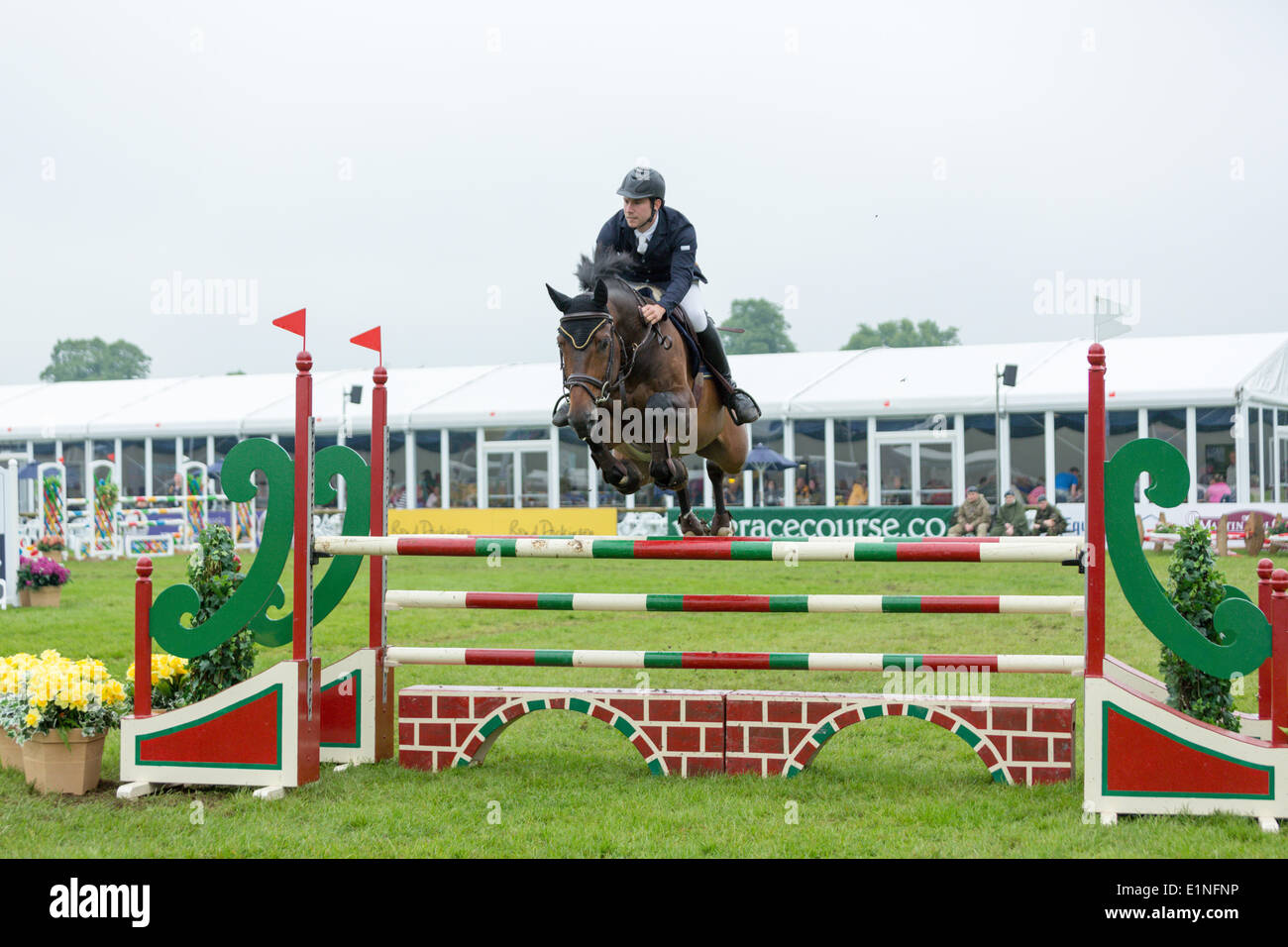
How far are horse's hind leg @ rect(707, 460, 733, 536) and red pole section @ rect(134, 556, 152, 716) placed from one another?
2.48 metres

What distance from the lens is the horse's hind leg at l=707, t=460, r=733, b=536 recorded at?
5.45 meters

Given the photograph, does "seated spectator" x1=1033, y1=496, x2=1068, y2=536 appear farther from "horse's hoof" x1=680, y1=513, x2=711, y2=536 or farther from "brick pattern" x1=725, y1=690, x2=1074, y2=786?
"brick pattern" x1=725, y1=690, x2=1074, y2=786

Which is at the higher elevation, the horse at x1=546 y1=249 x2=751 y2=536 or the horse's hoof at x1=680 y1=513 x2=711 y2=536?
the horse at x1=546 y1=249 x2=751 y2=536

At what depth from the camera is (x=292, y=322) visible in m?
4.60

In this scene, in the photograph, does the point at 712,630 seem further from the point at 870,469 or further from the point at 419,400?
the point at 419,400

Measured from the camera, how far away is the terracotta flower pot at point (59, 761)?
4531 mm

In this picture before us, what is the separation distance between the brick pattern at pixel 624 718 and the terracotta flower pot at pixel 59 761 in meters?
1.27

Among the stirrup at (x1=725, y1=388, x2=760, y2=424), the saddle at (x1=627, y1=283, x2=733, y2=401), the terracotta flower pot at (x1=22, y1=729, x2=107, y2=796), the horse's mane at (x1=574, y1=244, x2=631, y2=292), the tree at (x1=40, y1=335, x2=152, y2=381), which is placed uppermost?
the tree at (x1=40, y1=335, x2=152, y2=381)

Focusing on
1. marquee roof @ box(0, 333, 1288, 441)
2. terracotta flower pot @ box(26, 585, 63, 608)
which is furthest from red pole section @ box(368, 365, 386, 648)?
marquee roof @ box(0, 333, 1288, 441)

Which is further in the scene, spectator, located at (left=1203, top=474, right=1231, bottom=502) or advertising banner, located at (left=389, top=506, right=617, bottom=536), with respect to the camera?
advertising banner, located at (left=389, top=506, right=617, bottom=536)

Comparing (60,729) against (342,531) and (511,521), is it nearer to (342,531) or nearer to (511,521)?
(342,531)

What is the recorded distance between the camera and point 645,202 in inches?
186

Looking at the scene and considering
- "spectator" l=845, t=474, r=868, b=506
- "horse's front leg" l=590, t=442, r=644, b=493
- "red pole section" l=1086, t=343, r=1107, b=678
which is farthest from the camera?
"spectator" l=845, t=474, r=868, b=506

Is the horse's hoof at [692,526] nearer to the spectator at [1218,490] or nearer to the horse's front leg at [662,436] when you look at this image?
the horse's front leg at [662,436]
